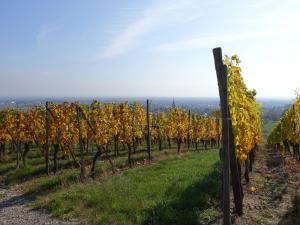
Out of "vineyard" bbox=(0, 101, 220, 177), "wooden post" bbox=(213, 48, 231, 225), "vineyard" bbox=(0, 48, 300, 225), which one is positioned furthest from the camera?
"vineyard" bbox=(0, 101, 220, 177)

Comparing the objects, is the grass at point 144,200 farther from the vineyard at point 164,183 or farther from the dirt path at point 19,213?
the dirt path at point 19,213

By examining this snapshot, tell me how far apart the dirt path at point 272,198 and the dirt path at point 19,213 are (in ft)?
18.3

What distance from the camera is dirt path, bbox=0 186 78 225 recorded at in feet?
41.0

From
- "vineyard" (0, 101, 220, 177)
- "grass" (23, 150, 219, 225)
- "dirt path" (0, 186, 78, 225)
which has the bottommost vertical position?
"dirt path" (0, 186, 78, 225)

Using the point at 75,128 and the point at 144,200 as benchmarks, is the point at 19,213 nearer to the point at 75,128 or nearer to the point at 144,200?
the point at 144,200

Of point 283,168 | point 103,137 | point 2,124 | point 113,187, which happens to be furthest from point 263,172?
point 2,124

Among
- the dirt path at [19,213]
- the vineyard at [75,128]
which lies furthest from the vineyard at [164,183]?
the dirt path at [19,213]

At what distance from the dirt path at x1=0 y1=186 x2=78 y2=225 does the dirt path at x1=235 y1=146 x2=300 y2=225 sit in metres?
5.57

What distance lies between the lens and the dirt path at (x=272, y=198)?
11.3 m

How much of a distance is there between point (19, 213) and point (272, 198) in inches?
352

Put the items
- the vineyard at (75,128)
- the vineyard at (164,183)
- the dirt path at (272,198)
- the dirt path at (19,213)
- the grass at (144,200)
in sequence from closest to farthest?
the vineyard at (164,183) → the grass at (144,200) → the dirt path at (272,198) → the dirt path at (19,213) → the vineyard at (75,128)

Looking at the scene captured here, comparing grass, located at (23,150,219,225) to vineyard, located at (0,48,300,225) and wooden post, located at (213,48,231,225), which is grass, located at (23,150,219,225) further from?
wooden post, located at (213,48,231,225)

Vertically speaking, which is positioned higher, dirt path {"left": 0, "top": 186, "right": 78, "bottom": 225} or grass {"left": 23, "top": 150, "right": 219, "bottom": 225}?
grass {"left": 23, "top": 150, "right": 219, "bottom": 225}

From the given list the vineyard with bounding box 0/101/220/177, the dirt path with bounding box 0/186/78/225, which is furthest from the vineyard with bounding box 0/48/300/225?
the dirt path with bounding box 0/186/78/225
